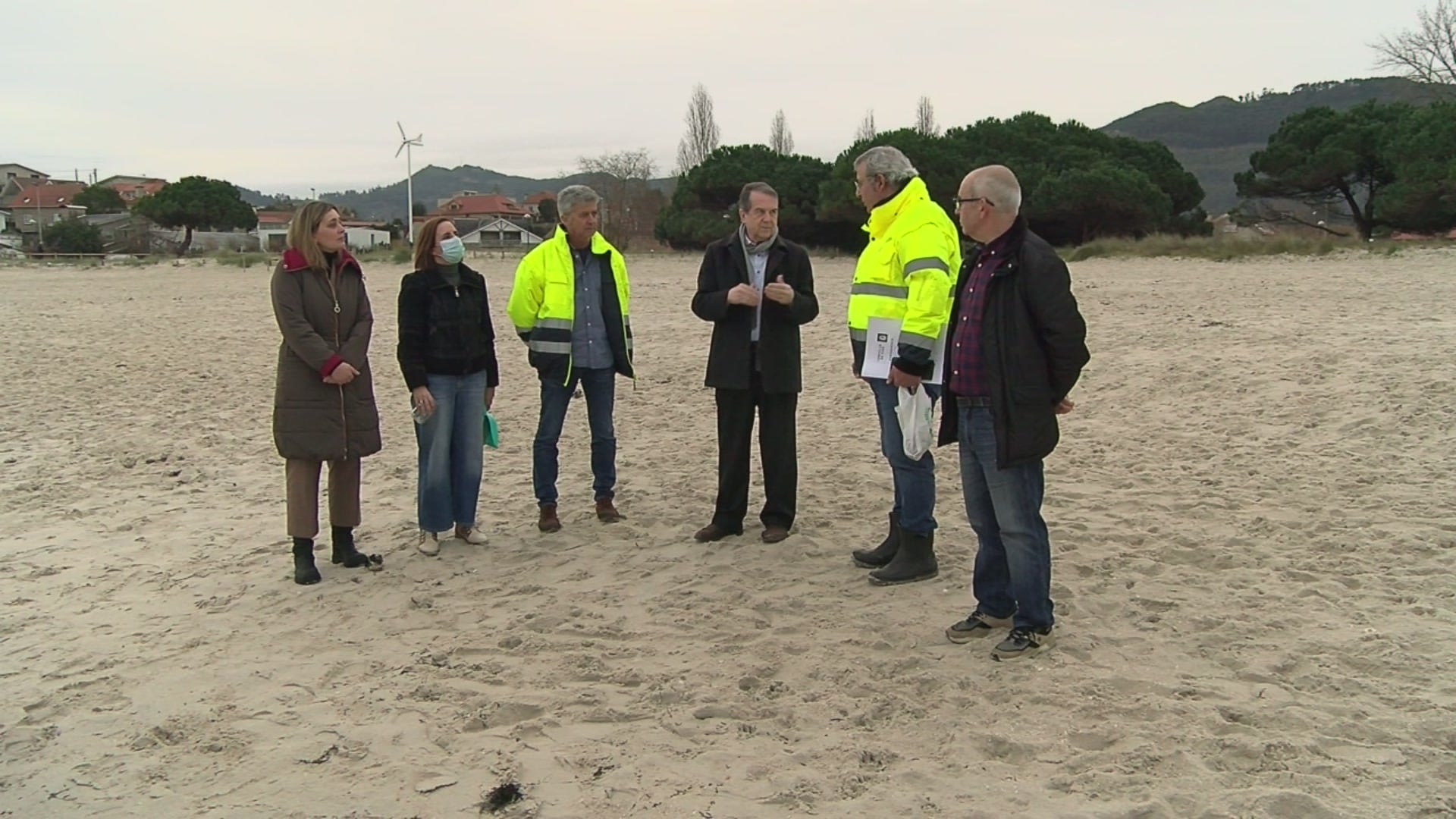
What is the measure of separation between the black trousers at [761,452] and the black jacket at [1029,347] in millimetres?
1792

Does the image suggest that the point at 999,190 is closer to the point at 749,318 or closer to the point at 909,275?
the point at 909,275

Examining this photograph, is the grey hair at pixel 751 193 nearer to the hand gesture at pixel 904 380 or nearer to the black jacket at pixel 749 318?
the black jacket at pixel 749 318

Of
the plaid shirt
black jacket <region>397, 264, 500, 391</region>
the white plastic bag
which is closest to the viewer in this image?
the plaid shirt

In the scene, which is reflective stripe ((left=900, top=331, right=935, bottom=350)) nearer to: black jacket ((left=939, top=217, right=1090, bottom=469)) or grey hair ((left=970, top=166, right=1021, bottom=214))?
black jacket ((left=939, top=217, right=1090, bottom=469))

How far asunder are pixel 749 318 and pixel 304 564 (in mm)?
2539

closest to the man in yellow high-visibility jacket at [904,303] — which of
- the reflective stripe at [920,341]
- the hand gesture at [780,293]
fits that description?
the reflective stripe at [920,341]

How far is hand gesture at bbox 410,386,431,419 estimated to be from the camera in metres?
5.39

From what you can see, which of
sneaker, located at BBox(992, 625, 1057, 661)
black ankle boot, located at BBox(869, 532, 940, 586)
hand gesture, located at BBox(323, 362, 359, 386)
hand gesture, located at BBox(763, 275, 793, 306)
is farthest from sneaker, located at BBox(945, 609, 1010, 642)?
hand gesture, located at BBox(323, 362, 359, 386)

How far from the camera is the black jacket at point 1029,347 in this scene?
150 inches

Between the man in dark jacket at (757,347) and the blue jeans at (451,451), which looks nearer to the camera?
the man in dark jacket at (757,347)

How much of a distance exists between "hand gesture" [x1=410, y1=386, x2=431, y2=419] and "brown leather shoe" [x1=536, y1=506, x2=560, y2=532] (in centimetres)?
93

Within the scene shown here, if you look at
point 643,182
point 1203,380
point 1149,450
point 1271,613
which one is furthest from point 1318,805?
point 643,182

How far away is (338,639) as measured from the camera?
14.8ft

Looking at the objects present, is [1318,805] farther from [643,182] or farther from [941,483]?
[643,182]
